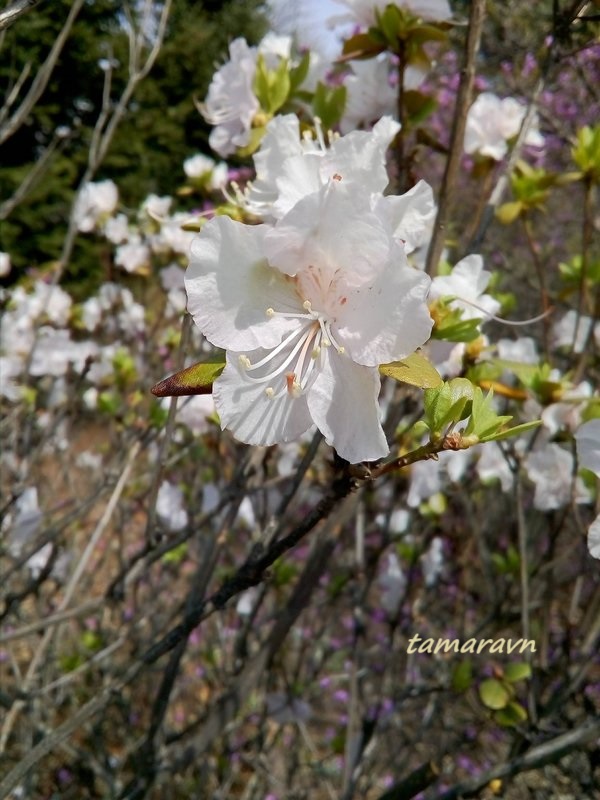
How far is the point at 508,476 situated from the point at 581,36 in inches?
40.7

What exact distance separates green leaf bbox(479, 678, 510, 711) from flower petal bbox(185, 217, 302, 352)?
2.86ft

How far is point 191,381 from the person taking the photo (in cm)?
59

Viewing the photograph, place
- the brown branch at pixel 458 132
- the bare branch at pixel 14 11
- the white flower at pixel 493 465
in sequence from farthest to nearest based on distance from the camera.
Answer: the white flower at pixel 493 465
the brown branch at pixel 458 132
the bare branch at pixel 14 11

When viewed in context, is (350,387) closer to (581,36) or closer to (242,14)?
(581,36)

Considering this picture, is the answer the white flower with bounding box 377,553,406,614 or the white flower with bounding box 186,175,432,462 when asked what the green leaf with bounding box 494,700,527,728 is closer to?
the white flower with bounding box 186,175,432,462

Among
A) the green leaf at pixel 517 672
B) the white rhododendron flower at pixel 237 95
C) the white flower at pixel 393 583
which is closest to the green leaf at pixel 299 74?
the white rhododendron flower at pixel 237 95

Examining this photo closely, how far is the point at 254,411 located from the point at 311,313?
0.11 metres

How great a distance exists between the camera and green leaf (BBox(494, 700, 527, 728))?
47.1 inches

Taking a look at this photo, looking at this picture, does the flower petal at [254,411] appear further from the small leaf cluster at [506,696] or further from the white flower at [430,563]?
the white flower at [430,563]

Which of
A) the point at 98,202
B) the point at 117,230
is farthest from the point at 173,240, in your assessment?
the point at 117,230

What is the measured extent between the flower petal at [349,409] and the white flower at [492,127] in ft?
2.85

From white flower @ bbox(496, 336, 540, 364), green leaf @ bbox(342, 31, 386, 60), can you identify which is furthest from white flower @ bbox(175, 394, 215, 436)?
green leaf @ bbox(342, 31, 386, 60)

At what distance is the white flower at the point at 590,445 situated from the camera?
76cm

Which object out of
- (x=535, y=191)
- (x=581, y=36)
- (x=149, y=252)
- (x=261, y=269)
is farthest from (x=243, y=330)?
(x=149, y=252)
